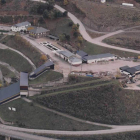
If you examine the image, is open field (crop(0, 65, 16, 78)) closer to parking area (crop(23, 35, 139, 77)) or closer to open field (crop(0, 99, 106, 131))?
parking area (crop(23, 35, 139, 77))

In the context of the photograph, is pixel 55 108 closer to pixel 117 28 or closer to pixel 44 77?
pixel 44 77

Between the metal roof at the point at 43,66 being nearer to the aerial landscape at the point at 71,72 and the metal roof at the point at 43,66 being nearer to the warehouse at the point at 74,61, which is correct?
the aerial landscape at the point at 71,72


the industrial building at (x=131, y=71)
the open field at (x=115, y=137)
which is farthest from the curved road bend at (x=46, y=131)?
the industrial building at (x=131, y=71)

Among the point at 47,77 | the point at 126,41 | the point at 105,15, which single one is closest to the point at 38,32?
the point at 105,15

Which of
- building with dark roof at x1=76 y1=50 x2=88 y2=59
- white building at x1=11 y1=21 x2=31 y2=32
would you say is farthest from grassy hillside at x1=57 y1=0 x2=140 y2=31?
white building at x1=11 y1=21 x2=31 y2=32

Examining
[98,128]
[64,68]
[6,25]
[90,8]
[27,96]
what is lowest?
[98,128]

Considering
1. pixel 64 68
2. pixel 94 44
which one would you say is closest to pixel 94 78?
pixel 64 68
